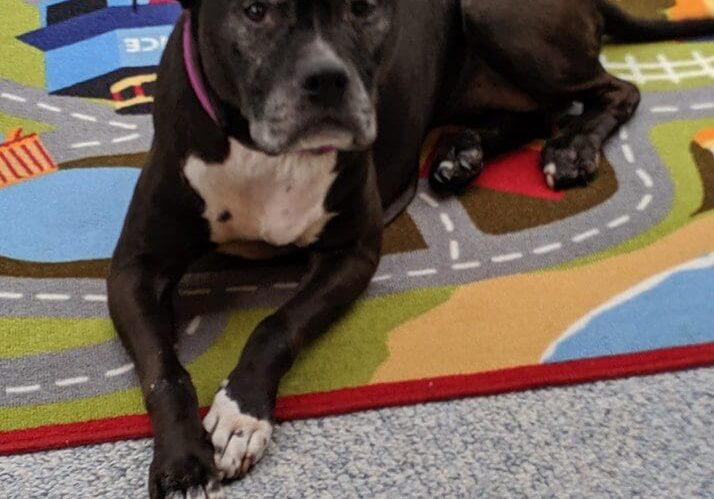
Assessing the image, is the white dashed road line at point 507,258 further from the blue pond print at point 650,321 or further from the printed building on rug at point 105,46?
the printed building on rug at point 105,46

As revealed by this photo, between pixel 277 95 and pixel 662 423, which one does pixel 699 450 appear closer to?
pixel 662 423

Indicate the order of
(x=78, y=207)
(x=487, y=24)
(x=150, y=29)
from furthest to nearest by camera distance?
(x=150, y=29)
(x=487, y=24)
(x=78, y=207)

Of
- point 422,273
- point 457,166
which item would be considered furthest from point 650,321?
point 457,166

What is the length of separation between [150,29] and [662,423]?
1.62m

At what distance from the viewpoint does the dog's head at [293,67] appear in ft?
4.60

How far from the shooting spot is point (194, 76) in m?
1.55

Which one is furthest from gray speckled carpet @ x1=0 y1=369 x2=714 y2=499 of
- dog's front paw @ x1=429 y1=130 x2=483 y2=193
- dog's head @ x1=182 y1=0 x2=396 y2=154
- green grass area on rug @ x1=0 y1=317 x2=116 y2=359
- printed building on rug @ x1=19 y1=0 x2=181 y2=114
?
printed building on rug @ x1=19 y1=0 x2=181 y2=114

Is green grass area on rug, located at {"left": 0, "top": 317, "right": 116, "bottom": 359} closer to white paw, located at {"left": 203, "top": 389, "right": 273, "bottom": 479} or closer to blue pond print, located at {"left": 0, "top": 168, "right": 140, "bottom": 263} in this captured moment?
blue pond print, located at {"left": 0, "top": 168, "right": 140, "bottom": 263}

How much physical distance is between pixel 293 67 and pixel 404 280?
54cm

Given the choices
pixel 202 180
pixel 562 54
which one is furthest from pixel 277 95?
pixel 562 54

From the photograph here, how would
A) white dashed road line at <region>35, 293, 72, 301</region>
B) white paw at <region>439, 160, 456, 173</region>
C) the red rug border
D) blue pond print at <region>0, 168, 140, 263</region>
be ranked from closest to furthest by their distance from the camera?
the red rug border
white dashed road line at <region>35, 293, 72, 301</region>
blue pond print at <region>0, 168, 140, 263</region>
white paw at <region>439, 160, 456, 173</region>

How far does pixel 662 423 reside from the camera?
60.2 inches

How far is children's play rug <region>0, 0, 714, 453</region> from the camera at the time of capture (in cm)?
157

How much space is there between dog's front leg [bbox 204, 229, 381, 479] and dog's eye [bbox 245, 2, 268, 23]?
467mm
